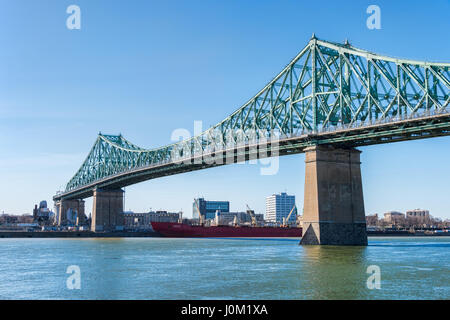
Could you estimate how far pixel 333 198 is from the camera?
5441cm

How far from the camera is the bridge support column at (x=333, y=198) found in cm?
5350

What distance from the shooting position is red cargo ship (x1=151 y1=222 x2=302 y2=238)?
357 feet

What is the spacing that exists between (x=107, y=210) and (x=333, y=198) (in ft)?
231

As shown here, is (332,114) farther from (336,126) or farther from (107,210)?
(107,210)

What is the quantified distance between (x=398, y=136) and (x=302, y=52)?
18119 mm

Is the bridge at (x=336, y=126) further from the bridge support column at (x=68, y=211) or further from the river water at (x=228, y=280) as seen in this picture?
the bridge support column at (x=68, y=211)

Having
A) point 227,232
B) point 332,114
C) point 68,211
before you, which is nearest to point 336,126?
point 332,114

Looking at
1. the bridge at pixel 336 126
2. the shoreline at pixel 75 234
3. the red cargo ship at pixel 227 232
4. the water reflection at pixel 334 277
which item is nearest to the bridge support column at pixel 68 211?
the shoreline at pixel 75 234

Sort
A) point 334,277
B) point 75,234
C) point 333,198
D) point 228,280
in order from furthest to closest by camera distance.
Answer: point 75,234 < point 333,198 < point 334,277 < point 228,280

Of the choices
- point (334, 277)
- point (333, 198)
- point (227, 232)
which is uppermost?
point (333, 198)

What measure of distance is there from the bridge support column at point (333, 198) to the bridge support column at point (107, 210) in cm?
6784

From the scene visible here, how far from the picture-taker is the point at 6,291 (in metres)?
24.1
